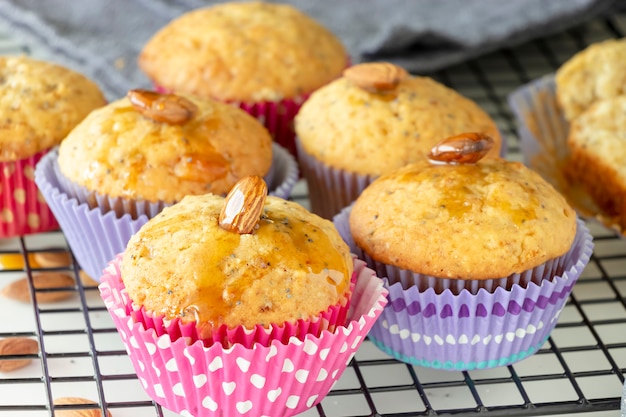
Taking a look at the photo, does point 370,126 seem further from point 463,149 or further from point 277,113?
point 277,113

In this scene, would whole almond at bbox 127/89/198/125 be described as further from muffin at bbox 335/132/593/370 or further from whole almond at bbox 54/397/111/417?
whole almond at bbox 54/397/111/417

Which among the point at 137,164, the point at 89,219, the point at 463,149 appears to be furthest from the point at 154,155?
the point at 463,149

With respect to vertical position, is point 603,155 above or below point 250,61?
below

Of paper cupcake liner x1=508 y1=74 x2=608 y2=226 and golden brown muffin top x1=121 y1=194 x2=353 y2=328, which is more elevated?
golden brown muffin top x1=121 y1=194 x2=353 y2=328

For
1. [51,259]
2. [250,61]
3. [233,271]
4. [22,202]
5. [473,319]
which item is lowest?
[51,259]

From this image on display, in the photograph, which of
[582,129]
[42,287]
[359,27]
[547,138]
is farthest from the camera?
[359,27]

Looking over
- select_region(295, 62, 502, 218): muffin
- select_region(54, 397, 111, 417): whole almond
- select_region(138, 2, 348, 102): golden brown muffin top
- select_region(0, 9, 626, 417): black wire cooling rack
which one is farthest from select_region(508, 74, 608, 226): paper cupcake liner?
select_region(54, 397, 111, 417): whole almond
